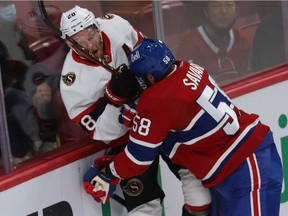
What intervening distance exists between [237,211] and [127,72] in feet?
2.06

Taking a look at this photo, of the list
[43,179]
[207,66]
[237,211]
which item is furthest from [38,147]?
A: [207,66]

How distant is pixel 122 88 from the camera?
3.29 m

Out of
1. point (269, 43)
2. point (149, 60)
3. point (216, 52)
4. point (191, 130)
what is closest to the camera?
point (149, 60)

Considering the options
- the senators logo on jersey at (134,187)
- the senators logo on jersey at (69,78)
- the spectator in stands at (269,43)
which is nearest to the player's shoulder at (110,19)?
the senators logo on jersey at (69,78)

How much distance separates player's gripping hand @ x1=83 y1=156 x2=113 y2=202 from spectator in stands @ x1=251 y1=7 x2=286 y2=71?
1104 millimetres

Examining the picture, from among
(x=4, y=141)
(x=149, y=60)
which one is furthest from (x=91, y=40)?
(x=4, y=141)

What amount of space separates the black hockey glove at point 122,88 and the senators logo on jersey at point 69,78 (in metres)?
0.13

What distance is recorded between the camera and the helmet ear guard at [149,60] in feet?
10.5

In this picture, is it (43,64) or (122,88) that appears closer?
(122,88)

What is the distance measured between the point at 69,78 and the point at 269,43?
138 centimetres

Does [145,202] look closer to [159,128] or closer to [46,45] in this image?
[159,128]

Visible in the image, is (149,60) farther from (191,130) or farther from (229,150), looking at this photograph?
(229,150)

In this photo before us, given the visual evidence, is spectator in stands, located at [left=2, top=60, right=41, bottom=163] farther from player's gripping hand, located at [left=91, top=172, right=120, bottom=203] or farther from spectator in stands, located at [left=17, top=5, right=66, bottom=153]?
player's gripping hand, located at [left=91, top=172, right=120, bottom=203]

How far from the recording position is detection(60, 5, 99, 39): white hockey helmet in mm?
3346
